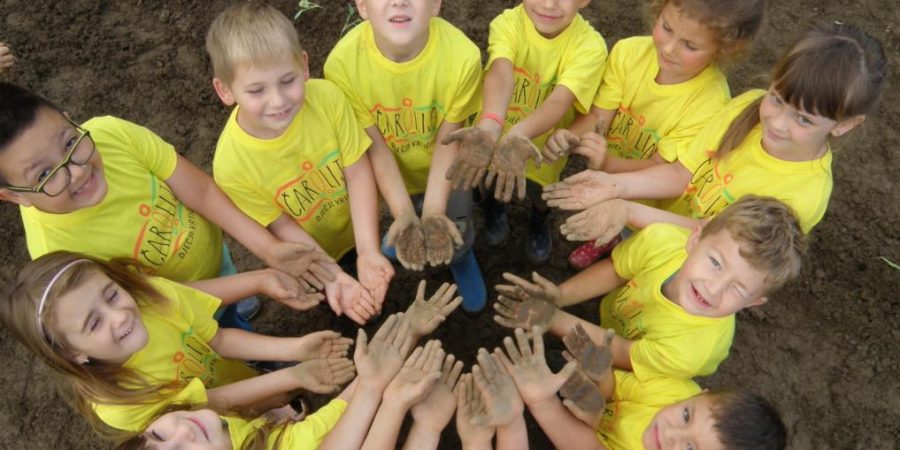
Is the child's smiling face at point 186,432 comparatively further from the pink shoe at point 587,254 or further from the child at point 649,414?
the pink shoe at point 587,254

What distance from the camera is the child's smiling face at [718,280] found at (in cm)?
214

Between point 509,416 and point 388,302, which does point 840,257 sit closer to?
point 509,416

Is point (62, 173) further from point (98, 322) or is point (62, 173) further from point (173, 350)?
point (173, 350)

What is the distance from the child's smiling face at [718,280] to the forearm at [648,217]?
14.1 inches

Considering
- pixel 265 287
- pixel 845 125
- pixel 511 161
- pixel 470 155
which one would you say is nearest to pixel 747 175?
pixel 845 125

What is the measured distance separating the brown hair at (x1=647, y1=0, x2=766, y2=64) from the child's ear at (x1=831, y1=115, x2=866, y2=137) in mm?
495

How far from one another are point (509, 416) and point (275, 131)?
1.44m

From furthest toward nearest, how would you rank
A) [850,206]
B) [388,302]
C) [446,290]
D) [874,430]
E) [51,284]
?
[850,206]
[388,302]
[874,430]
[446,290]
[51,284]

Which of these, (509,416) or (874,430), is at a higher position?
(509,416)

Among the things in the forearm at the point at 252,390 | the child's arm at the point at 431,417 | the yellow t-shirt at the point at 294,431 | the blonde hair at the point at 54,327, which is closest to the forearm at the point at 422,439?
the child's arm at the point at 431,417

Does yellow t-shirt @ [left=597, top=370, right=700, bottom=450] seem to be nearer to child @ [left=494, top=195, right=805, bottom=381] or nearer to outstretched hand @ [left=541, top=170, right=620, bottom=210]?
child @ [left=494, top=195, right=805, bottom=381]

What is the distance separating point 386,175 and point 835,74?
177cm

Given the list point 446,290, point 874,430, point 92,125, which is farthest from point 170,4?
point 874,430

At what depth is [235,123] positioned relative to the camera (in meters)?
2.39
